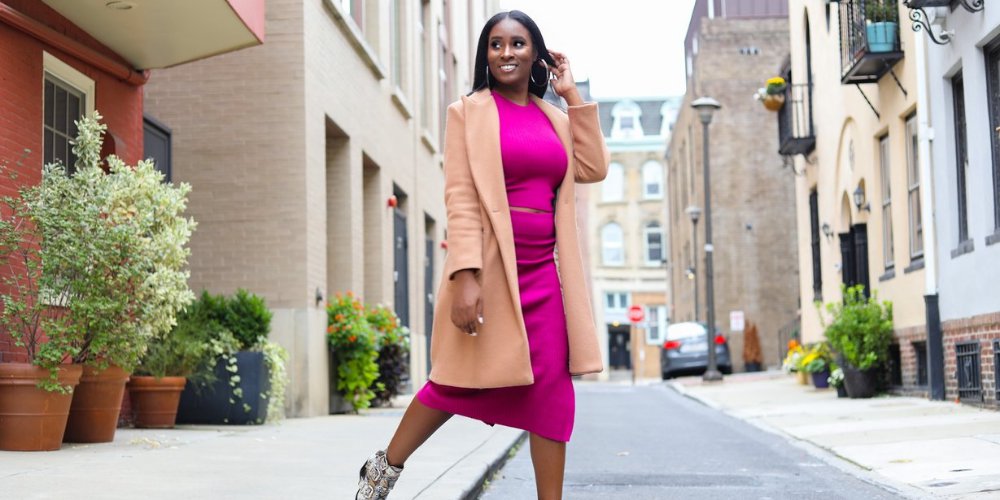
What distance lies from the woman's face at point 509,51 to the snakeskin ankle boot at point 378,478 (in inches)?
55.8

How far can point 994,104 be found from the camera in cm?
1202

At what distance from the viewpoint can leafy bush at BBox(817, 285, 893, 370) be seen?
52.1 ft

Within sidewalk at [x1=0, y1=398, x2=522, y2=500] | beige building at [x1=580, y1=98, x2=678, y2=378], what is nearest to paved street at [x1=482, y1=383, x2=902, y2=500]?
sidewalk at [x1=0, y1=398, x2=522, y2=500]

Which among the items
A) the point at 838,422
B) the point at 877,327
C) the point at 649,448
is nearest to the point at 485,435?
the point at 649,448

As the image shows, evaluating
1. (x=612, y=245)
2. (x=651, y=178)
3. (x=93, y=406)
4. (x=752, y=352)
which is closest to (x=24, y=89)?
(x=93, y=406)

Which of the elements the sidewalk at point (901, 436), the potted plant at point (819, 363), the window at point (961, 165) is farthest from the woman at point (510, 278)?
the potted plant at point (819, 363)

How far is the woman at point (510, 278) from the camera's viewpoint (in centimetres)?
426

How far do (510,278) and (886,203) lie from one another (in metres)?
13.5

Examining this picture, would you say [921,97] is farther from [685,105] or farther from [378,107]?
[685,105]

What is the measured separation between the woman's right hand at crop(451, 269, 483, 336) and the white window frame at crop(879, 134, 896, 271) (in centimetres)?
1329

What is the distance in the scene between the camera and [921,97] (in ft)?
45.3

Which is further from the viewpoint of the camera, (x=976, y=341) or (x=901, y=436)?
(x=976, y=341)

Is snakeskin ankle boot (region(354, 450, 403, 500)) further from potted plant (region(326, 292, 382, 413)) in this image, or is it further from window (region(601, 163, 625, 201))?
window (region(601, 163, 625, 201))

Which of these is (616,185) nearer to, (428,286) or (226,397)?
(428,286)
